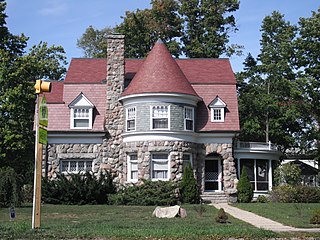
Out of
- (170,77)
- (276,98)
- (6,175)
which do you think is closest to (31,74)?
(170,77)

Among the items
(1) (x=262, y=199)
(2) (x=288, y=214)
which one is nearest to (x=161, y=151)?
(1) (x=262, y=199)

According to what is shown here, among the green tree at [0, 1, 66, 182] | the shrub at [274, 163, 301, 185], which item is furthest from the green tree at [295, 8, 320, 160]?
the green tree at [0, 1, 66, 182]

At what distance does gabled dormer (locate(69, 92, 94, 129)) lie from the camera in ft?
111

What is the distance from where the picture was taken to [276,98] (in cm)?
4244

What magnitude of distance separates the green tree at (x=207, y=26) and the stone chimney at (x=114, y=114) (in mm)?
14558

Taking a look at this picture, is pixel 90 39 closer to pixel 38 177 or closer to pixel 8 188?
pixel 8 188

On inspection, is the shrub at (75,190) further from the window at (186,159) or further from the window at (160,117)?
the window at (186,159)

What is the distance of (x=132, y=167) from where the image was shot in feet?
106

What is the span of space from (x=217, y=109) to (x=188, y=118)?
8.63 ft

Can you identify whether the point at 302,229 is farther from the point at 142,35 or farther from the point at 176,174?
the point at 142,35

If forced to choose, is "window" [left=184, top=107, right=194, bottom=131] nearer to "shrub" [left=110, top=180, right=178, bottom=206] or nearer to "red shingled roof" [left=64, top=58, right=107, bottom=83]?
"shrub" [left=110, top=180, right=178, bottom=206]

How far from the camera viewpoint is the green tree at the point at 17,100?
35.8 metres

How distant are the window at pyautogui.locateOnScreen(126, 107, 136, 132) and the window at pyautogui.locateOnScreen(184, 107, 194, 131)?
3.07 m

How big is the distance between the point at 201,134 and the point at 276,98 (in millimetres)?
11828
